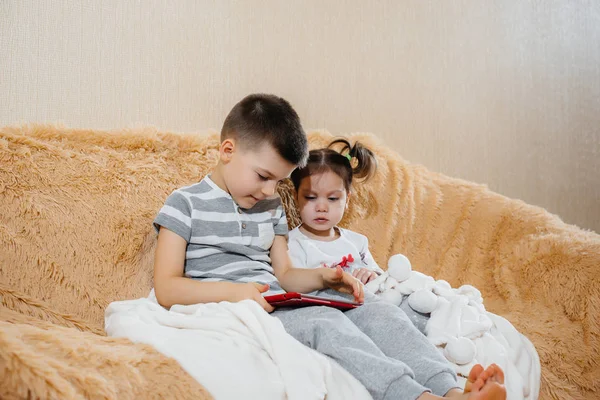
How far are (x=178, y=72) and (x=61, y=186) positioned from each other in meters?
0.64

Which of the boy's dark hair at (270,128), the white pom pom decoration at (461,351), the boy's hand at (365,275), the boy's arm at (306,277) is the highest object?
the boy's dark hair at (270,128)

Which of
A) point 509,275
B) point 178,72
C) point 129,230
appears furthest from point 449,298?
point 178,72

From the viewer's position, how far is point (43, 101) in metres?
1.69

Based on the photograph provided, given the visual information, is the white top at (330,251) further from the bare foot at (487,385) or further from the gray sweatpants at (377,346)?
the bare foot at (487,385)

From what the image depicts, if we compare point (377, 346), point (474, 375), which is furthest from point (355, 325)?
point (474, 375)

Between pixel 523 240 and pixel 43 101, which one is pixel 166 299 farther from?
pixel 523 240

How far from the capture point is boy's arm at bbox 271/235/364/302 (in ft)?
4.41

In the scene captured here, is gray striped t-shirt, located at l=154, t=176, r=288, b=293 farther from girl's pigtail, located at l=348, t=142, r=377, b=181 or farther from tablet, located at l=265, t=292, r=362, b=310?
girl's pigtail, located at l=348, t=142, r=377, b=181

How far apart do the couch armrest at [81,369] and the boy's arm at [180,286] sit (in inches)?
10.2

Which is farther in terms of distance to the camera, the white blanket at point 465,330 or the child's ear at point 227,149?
the child's ear at point 227,149

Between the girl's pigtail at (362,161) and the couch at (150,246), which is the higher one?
the girl's pigtail at (362,161)

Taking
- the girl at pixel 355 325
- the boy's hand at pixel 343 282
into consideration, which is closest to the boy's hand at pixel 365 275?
the girl at pixel 355 325

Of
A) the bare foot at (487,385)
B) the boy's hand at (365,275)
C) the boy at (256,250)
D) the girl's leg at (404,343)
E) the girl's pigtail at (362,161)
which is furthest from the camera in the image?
the girl's pigtail at (362,161)

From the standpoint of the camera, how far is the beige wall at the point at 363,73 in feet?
5.68
